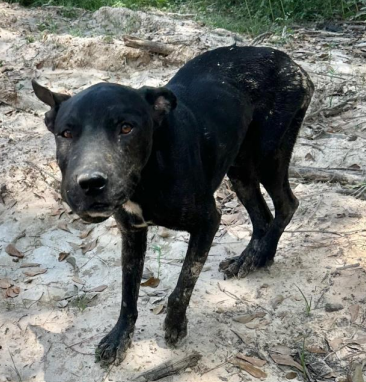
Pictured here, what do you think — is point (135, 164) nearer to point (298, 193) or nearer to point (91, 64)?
point (298, 193)

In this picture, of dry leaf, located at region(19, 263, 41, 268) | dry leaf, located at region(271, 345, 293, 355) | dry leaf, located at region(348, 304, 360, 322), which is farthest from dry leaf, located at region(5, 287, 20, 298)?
dry leaf, located at region(348, 304, 360, 322)

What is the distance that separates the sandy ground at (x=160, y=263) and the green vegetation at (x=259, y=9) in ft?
7.53

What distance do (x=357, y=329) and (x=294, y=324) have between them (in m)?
0.44

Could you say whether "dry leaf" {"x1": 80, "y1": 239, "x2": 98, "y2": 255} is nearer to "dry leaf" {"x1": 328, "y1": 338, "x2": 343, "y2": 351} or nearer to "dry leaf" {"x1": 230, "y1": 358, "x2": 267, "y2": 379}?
"dry leaf" {"x1": 230, "y1": 358, "x2": 267, "y2": 379}

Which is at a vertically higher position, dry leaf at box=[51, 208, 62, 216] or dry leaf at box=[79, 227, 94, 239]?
dry leaf at box=[51, 208, 62, 216]

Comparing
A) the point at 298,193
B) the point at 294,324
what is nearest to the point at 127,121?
the point at 294,324

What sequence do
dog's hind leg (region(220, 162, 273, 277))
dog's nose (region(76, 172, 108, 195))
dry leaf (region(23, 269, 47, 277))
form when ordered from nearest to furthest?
dog's nose (region(76, 172, 108, 195))
dog's hind leg (region(220, 162, 273, 277))
dry leaf (region(23, 269, 47, 277))

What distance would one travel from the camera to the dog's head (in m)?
3.13

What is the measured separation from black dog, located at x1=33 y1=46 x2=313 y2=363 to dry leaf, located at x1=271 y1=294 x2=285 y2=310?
1.32ft

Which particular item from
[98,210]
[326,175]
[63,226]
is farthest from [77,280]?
[326,175]

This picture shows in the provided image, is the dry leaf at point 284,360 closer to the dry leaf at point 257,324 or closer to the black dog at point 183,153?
the dry leaf at point 257,324

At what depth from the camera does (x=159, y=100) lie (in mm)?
3689

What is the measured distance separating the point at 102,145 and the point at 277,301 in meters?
2.21

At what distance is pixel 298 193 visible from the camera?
623 centimetres
